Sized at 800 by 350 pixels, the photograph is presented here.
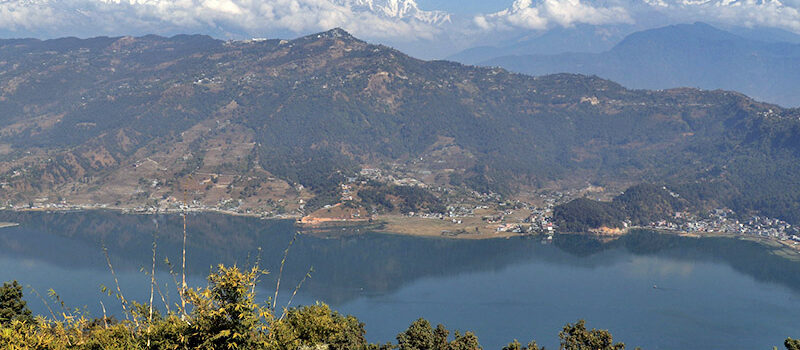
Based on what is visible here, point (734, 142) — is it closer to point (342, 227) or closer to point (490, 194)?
point (490, 194)

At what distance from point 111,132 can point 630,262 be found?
444ft

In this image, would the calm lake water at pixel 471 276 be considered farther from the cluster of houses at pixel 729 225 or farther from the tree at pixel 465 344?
the tree at pixel 465 344

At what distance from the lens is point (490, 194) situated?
15188cm

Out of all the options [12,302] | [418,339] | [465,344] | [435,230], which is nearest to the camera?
[465,344]

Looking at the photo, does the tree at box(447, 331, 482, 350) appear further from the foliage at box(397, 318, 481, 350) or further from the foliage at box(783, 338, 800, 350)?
the foliage at box(783, 338, 800, 350)

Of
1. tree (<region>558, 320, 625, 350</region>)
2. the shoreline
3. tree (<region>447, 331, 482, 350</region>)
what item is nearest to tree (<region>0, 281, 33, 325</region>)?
tree (<region>447, 331, 482, 350</region>)

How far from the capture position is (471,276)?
322 feet

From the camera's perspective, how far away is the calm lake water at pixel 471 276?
76750mm

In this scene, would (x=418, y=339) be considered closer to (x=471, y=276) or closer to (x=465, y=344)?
(x=465, y=344)

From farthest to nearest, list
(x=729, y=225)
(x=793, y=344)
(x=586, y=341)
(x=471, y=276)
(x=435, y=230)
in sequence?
(x=729, y=225) → (x=435, y=230) → (x=471, y=276) → (x=586, y=341) → (x=793, y=344)

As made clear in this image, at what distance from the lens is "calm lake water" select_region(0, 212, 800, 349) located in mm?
76750

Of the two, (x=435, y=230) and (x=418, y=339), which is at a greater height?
(x=418, y=339)

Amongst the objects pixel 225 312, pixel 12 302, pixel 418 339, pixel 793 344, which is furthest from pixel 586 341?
pixel 12 302

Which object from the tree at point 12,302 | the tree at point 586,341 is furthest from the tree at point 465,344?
the tree at point 12,302
